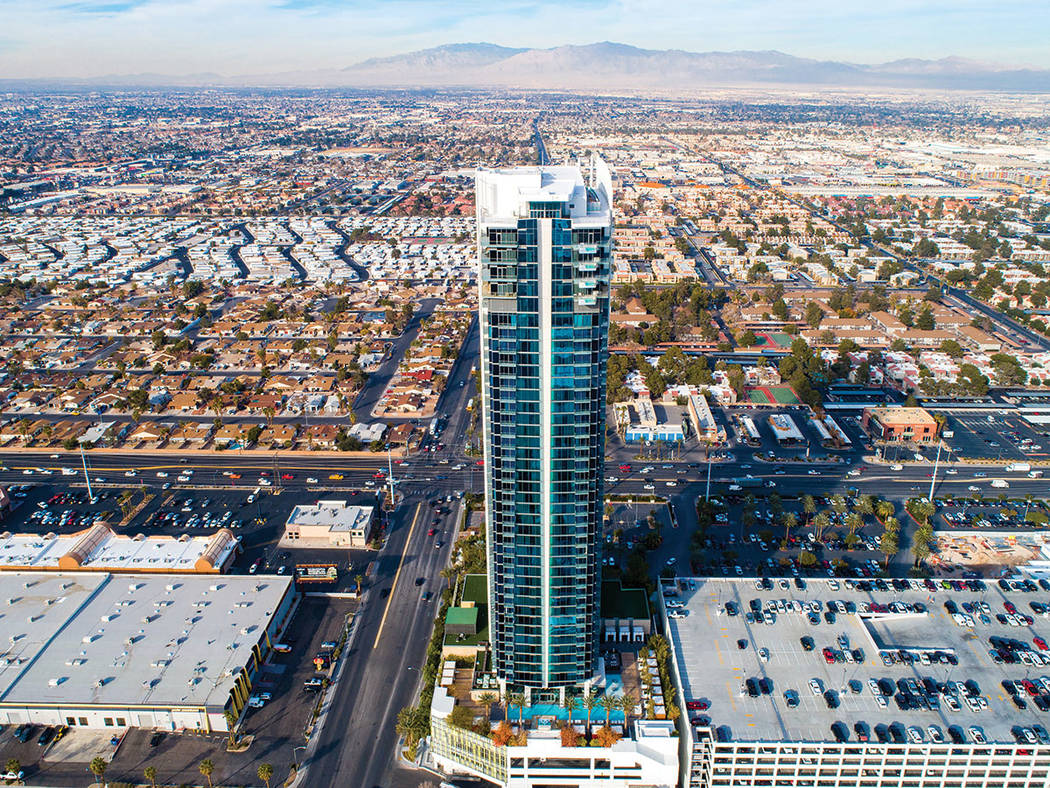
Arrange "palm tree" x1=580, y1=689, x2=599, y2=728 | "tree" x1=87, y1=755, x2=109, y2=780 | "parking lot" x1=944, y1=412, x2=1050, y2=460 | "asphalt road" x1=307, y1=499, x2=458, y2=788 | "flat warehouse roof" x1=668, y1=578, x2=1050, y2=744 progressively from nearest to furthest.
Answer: "flat warehouse roof" x1=668, y1=578, x2=1050, y2=744
"tree" x1=87, y1=755, x2=109, y2=780
"palm tree" x1=580, y1=689, x2=599, y2=728
"asphalt road" x1=307, y1=499, x2=458, y2=788
"parking lot" x1=944, y1=412, x2=1050, y2=460

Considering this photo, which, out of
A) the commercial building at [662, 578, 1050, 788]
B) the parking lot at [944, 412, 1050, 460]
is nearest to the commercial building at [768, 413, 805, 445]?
the parking lot at [944, 412, 1050, 460]

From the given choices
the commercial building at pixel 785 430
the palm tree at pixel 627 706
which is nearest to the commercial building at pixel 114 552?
the palm tree at pixel 627 706

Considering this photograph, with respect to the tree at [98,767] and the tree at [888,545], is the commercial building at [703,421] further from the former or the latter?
the tree at [98,767]

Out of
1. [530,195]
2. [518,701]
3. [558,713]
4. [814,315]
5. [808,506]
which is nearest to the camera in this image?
[530,195]

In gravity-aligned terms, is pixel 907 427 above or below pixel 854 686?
below

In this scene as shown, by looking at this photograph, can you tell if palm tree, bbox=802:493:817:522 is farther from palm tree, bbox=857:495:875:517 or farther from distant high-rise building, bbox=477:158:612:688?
distant high-rise building, bbox=477:158:612:688

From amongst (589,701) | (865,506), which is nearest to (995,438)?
(865,506)

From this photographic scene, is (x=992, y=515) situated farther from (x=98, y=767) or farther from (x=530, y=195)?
(x=98, y=767)
